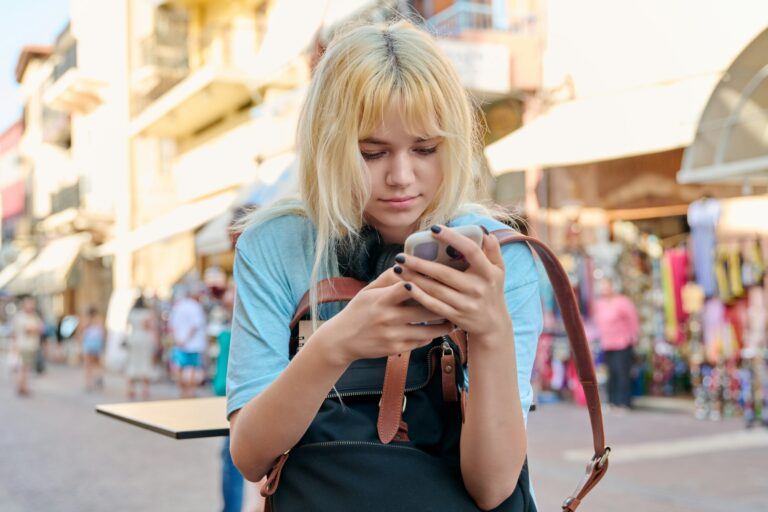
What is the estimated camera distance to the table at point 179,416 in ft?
6.64

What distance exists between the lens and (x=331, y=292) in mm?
1496

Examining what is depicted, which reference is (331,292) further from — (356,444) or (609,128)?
(609,128)

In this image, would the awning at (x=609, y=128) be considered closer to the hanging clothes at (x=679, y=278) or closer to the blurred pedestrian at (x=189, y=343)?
the hanging clothes at (x=679, y=278)

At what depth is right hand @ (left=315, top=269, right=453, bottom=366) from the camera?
48.9 inches

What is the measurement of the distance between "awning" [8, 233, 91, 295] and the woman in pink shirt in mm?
23911

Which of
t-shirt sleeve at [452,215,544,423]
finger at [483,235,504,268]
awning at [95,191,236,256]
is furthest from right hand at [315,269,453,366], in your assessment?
awning at [95,191,236,256]

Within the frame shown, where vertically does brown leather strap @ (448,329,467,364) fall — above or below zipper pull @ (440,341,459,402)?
above

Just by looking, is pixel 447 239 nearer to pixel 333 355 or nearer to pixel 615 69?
pixel 333 355

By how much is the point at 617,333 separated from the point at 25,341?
1083cm

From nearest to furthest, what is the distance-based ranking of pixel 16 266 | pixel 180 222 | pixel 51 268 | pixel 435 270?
pixel 435 270 → pixel 180 222 → pixel 51 268 → pixel 16 266

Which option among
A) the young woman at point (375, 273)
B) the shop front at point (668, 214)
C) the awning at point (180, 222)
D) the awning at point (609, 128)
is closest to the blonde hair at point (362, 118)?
the young woman at point (375, 273)

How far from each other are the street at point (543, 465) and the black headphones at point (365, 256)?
4834mm

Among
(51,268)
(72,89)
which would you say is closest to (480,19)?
(72,89)

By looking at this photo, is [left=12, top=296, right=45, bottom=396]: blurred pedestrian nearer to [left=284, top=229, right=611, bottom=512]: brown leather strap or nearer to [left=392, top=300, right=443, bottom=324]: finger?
[left=284, top=229, right=611, bottom=512]: brown leather strap
